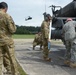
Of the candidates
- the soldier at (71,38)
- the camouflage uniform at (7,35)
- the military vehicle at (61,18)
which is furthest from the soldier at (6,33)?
the military vehicle at (61,18)

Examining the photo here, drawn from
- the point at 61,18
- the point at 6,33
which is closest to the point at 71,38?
the point at 61,18

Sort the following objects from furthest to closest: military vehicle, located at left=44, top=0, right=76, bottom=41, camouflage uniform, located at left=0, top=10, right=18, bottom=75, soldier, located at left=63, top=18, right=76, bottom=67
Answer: military vehicle, located at left=44, top=0, right=76, bottom=41
soldier, located at left=63, top=18, right=76, bottom=67
camouflage uniform, located at left=0, top=10, right=18, bottom=75

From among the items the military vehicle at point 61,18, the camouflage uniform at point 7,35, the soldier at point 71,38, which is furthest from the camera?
the military vehicle at point 61,18

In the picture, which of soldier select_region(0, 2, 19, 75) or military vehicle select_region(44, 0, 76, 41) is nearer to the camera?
soldier select_region(0, 2, 19, 75)

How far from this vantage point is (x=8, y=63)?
8.03 metres

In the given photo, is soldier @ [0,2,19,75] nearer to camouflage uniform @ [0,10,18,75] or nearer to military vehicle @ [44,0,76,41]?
camouflage uniform @ [0,10,18,75]

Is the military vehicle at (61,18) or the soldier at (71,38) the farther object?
the military vehicle at (61,18)

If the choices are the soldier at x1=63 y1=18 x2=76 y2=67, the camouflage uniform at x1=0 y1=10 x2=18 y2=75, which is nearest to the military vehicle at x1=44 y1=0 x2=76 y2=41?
the soldier at x1=63 y1=18 x2=76 y2=67

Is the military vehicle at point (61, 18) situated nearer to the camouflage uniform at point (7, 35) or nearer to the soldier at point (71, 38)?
the soldier at point (71, 38)

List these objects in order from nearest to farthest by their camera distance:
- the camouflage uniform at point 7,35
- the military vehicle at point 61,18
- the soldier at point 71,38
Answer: the camouflage uniform at point 7,35 → the soldier at point 71,38 → the military vehicle at point 61,18

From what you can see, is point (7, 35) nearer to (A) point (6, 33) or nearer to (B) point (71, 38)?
(A) point (6, 33)

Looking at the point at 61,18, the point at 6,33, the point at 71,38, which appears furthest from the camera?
the point at 61,18

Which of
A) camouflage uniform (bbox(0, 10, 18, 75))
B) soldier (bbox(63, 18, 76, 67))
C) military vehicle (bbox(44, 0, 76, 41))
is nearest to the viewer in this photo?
camouflage uniform (bbox(0, 10, 18, 75))

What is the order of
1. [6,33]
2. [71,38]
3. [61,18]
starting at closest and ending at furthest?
[6,33], [71,38], [61,18]
